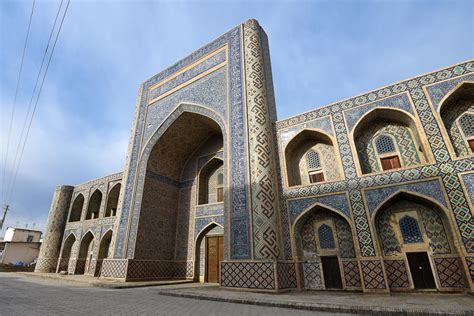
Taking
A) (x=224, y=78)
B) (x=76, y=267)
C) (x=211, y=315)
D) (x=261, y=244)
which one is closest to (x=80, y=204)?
(x=76, y=267)

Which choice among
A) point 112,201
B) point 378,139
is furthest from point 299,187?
point 112,201

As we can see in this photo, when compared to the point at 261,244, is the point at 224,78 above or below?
above

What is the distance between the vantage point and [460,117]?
4840mm

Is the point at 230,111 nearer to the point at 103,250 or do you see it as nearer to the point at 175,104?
the point at 175,104

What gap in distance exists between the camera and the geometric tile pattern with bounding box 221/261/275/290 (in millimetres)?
4602

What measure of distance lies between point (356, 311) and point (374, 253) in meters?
2.09

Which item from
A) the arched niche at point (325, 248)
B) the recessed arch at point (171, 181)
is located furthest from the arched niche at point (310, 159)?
the recessed arch at point (171, 181)

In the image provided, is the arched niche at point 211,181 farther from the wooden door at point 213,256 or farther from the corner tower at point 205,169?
the wooden door at point 213,256

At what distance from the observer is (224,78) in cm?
719

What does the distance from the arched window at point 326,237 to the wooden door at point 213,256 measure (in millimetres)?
2912

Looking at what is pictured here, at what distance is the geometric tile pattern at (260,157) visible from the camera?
16.3 ft

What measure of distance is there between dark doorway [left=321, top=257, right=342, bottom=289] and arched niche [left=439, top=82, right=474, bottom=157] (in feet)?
9.58

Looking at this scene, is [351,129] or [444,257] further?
[351,129]

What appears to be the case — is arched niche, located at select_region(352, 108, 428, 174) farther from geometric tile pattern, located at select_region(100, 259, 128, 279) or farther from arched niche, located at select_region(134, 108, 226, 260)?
geometric tile pattern, located at select_region(100, 259, 128, 279)
